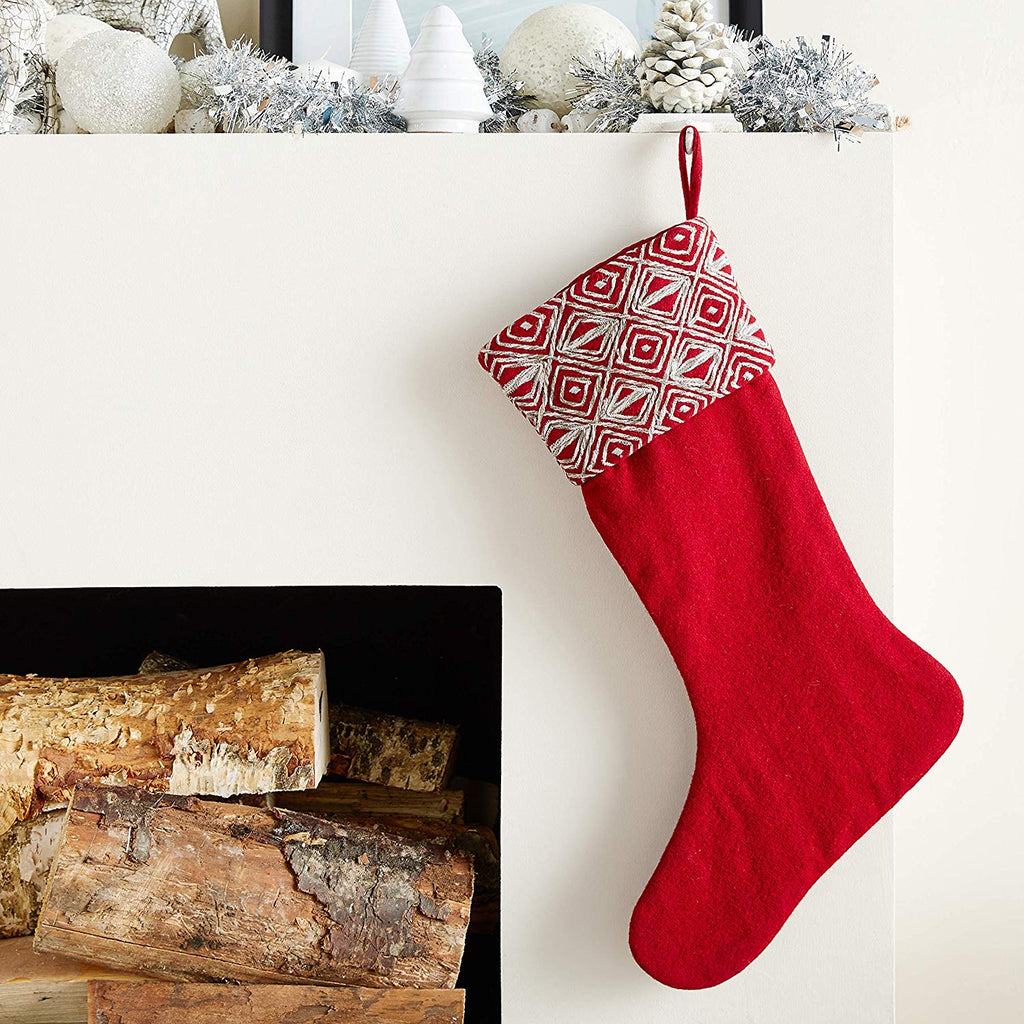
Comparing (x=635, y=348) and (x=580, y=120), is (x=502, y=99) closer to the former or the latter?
(x=580, y=120)

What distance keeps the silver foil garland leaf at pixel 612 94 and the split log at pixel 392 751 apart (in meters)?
0.84

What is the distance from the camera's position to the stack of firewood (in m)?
1.17

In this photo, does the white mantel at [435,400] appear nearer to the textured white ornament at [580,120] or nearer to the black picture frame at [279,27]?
the textured white ornament at [580,120]

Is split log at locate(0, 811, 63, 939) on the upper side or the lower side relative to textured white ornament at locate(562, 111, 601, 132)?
lower

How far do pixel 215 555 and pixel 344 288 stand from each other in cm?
34

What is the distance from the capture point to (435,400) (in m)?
1.20

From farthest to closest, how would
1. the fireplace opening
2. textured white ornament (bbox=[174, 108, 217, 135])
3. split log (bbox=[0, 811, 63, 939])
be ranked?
the fireplace opening, split log (bbox=[0, 811, 63, 939]), textured white ornament (bbox=[174, 108, 217, 135])

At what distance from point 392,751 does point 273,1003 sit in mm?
385

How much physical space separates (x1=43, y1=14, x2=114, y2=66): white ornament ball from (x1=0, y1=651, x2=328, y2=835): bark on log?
0.80 m

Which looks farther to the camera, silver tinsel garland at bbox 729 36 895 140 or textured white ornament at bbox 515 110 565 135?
textured white ornament at bbox 515 110 565 135

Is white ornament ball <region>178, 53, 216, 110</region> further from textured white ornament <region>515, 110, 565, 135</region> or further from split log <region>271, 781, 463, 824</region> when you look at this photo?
split log <region>271, 781, 463, 824</region>

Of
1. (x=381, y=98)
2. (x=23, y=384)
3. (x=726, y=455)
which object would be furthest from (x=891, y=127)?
(x=23, y=384)

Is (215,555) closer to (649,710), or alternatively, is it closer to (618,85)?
(649,710)

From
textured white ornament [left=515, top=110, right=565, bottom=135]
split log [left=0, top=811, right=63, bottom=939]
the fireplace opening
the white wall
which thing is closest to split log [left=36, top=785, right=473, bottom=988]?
split log [left=0, top=811, right=63, bottom=939]
